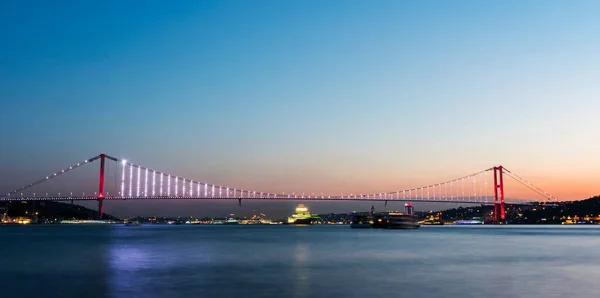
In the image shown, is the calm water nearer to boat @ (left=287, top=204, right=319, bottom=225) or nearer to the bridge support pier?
the bridge support pier

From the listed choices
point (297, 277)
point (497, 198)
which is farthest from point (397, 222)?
point (297, 277)

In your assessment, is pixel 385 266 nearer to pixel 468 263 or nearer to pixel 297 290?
pixel 468 263

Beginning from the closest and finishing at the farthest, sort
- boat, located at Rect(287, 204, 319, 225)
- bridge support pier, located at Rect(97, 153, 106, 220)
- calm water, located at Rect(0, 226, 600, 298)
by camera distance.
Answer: calm water, located at Rect(0, 226, 600, 298) < bridge support pier, located at Rect(97, 153, 106, 220) < boat, located at Rect(287, 204, 319, 225)

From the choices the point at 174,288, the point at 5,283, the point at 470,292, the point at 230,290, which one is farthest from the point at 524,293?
the point at 5,283

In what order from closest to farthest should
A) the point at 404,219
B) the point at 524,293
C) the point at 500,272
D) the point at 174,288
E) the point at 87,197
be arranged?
the point at 524,293, the point at 174,288, the point at 500,272, the point at 87,197, the point at 404,219

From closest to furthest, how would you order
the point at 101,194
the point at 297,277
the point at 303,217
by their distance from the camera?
the point at 297,277, the point at 101,194, the point at 303,217

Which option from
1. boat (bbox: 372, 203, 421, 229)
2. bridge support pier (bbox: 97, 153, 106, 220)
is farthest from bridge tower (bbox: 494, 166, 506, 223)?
bridge support pier (bbox: 97, 153, 106, 220)

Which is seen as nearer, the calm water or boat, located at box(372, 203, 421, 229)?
the calm water

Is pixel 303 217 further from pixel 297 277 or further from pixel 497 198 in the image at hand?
pixel 297 277

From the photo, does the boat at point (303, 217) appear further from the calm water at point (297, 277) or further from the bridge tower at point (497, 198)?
the calm water at point (297, 277)

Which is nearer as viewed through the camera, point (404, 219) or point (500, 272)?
point (500, 272)

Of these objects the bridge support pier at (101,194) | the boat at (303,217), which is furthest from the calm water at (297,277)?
the boat at (303,217)
